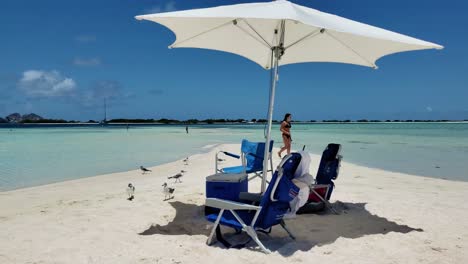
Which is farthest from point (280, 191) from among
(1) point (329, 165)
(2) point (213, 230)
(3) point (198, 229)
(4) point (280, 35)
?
(4) point (280, 35)

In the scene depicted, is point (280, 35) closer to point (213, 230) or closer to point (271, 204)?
point (271, 204)

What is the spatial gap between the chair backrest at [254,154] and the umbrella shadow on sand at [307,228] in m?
1.43

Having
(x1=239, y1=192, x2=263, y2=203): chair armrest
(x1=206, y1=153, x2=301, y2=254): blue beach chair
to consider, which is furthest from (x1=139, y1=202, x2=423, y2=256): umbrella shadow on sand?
(x1=239, y1=192, x2=263, y2=203): chair armrest

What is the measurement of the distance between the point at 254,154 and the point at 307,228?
2.02 metres

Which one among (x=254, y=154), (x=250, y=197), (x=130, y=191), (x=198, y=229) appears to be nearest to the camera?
(x=250, y=197)

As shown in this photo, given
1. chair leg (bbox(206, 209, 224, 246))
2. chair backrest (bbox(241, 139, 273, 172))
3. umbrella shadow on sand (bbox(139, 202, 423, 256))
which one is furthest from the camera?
chair backrest (bbox(241, 139, 273, 172))

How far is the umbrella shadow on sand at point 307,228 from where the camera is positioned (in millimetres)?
3969

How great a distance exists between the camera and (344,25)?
413cm

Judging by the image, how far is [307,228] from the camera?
177 inches

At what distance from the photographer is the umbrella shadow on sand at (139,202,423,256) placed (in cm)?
397

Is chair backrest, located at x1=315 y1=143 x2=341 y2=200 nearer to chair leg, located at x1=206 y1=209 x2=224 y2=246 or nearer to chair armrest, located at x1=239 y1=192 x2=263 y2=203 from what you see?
chair armrest, located at x1=239 y1=192 x2=263 y2=203

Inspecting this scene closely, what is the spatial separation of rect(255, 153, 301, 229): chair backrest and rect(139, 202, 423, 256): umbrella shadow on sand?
0.37 metres

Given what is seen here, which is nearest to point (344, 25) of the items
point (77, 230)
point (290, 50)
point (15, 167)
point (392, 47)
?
point (392, 47)

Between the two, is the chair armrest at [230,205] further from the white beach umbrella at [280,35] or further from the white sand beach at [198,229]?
the white beach umbrella at [280,35]
